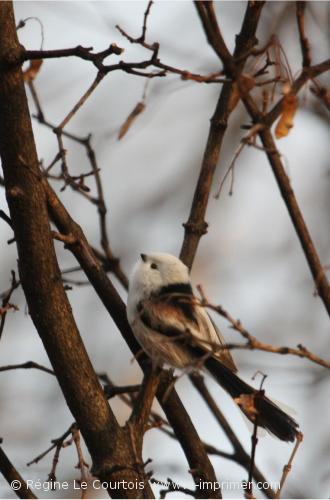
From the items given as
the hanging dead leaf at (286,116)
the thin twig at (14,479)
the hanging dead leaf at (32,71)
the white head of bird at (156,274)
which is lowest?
the thin twig at (14,479)

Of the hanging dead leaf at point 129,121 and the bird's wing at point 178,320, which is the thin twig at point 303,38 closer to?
the hanging dead leaf at point 129,121

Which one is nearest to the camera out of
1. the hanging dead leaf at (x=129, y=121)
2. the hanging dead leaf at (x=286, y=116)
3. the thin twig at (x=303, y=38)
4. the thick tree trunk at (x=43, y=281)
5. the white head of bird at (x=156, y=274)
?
the thin twig at (x=303, y=38)

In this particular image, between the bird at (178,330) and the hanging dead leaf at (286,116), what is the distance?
2.54 feet

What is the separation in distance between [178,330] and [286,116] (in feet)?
3.56

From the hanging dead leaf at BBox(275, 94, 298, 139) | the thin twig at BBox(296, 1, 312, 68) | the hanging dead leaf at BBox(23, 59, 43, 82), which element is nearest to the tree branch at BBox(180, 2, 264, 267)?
the hanging dead leaf at BBox(23, 59, 43, 82)

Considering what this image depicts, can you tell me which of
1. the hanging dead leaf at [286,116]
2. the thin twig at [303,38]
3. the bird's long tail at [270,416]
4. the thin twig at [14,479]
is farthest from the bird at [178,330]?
the thin twig at [303,38]

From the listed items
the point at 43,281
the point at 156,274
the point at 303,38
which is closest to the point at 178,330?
the point at 156,274

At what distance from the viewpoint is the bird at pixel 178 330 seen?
7.86 ft

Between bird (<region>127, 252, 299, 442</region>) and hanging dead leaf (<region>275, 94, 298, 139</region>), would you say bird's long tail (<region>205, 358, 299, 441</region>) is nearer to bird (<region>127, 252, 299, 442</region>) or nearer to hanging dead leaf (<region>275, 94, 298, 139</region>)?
bird (<region>127, 252, 299, 442</region>)

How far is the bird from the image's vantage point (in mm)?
2396

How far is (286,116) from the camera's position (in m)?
1.72

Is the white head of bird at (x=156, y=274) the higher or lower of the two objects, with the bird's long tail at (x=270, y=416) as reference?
higher

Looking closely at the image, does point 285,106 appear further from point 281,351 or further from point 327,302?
point 281,351

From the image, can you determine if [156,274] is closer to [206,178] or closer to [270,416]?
[206,178]
